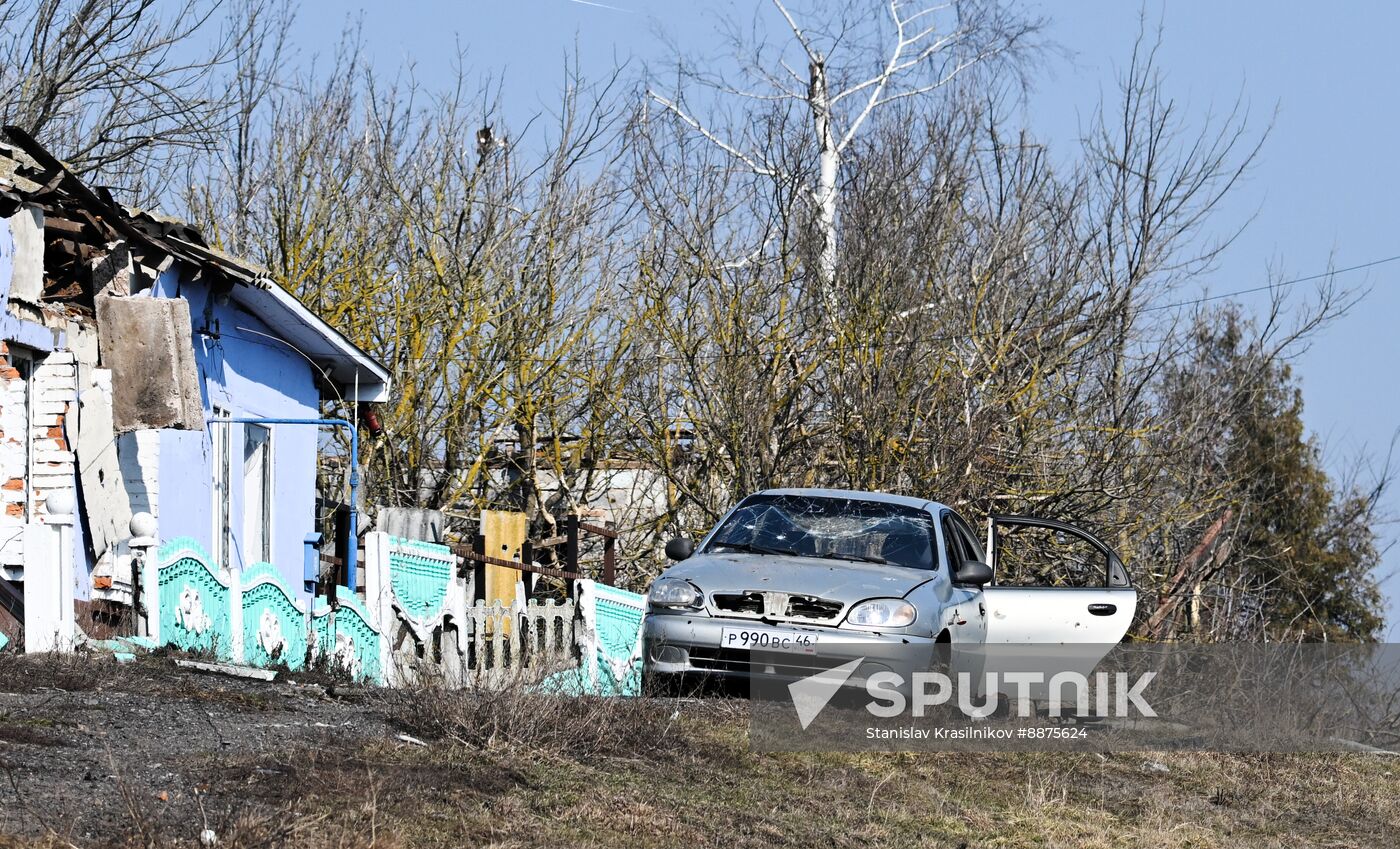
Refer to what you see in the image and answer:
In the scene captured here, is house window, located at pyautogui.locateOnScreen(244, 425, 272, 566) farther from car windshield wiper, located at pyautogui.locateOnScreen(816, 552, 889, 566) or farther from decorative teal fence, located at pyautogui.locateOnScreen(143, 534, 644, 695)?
car windshield wiper, located at pyautogui.locateOnScreen(816, 552, 889, 566)

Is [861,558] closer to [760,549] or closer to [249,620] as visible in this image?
[760,549]

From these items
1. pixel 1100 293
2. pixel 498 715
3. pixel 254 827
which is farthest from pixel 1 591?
pixel 1100 293

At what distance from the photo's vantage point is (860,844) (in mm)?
6402

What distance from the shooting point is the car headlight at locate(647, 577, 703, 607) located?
10055 millimetres

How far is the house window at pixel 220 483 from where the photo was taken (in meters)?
13.5

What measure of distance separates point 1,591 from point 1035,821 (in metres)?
6.12

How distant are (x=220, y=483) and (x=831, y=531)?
18.1 ft

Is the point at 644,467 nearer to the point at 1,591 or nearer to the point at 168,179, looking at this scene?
the point at 168,179

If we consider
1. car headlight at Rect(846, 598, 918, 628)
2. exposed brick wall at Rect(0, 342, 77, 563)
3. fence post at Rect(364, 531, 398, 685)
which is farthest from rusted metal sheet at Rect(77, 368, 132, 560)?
car headlight at Rect(846, 598, 918, 628)

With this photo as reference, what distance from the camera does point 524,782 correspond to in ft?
21.7

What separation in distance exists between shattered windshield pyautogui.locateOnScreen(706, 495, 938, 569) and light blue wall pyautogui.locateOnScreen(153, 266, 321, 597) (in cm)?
429

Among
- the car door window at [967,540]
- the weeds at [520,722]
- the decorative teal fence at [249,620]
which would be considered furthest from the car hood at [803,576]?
the decorative teal fence at [249,620]

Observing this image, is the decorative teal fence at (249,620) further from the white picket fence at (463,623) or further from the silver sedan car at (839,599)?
the silver sedan car at (839,599)

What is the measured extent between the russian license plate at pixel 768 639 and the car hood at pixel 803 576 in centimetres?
25
